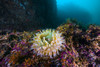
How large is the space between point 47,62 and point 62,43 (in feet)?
2.69

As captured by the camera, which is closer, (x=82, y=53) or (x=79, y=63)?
(x=79, y=63)

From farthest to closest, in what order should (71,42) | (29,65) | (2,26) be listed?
(2,26) → (71,42) → (29,65)

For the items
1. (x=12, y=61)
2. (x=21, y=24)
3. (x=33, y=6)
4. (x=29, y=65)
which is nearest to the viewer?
(x=29, y=65)

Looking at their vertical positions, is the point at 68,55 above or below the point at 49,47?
below

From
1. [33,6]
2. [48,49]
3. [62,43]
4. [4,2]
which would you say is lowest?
[48,49]

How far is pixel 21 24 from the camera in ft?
23.3

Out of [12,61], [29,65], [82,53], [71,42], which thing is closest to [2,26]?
[12,61]

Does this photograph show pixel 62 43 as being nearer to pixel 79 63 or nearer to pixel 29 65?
pixel 79 63

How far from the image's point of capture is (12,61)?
7.28ft

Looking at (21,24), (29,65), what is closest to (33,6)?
(21,24)

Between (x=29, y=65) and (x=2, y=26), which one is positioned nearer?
(x=29, y=65)

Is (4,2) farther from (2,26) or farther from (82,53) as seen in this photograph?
(82,53)

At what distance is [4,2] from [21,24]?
2.35m

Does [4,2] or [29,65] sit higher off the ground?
[4,2]
